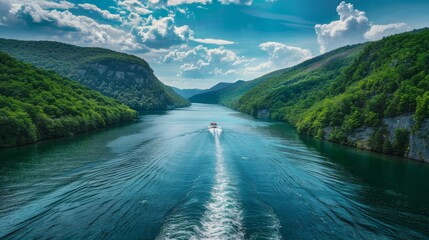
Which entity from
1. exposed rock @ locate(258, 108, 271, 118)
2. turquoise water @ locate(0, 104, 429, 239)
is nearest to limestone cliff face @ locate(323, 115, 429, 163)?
turquoise water @ locate(0, 104, 429, 239)

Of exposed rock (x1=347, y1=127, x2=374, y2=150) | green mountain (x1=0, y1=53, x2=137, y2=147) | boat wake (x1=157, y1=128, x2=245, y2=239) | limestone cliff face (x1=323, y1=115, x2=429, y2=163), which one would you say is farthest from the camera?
exposed rock (x1=347, y1=127, x2=374, y2=150)

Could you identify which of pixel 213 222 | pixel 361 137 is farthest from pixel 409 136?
pixel 213 222

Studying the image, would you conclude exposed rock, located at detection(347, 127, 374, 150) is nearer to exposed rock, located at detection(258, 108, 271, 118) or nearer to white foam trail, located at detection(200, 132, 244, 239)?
white foam trail, located at detection(200, 132, 244, 239)

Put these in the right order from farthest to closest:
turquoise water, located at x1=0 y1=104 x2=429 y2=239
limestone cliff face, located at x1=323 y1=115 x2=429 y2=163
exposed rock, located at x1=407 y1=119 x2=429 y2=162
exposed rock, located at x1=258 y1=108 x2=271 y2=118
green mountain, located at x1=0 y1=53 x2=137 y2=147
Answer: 1. exposed rock, located at x1=258 y1=108 x2=271 y2=118
2. green mountain, located at x1=0 y1=53 x2=137 y2=147
3. limestone cliff face, located at x1=323 y1=115 x2=429 y2=163
4. exposed rock, located at x1=407 y1=119 x2=429 y2=162
5. turquoise water, located at x1=0 y1=104 x2=429 y2=239

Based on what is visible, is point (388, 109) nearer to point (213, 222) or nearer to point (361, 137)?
point (361, 137)

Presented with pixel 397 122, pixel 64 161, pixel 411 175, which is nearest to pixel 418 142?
pixel 397 122
